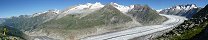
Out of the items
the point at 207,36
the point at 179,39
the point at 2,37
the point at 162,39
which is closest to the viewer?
the point at 2,37

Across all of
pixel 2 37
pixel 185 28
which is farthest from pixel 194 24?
pixel 2 37

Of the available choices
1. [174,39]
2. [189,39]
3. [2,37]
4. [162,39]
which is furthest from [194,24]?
[2,37]

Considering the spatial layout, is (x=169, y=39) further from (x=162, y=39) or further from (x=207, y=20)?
(x=207, y=20)

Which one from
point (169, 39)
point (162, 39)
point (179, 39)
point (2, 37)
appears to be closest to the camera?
point (2, 37)

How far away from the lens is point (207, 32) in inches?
3182

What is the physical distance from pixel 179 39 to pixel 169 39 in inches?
384

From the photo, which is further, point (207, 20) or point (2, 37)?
point (207, 20)

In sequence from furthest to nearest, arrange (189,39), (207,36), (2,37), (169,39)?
(169,39) < (189,39) < (207,36) < (2,37)

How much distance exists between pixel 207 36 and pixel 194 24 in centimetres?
6769

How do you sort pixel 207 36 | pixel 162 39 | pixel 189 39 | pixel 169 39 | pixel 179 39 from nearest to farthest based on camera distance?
1. pixel 207 36
2. pixel 189 39
3. pixel 179 39
4. pixel 169 39
5. pixel 162 39

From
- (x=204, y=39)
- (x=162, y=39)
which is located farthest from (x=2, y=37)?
(x=162, y=39)

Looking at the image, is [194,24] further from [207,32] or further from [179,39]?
[207,32]

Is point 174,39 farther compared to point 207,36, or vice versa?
point 174,39

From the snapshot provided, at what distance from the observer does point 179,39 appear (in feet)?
394
